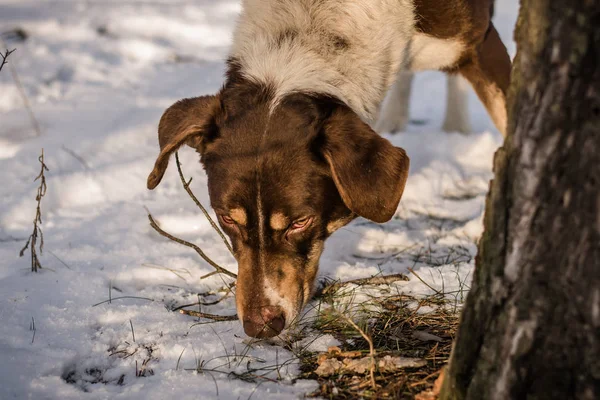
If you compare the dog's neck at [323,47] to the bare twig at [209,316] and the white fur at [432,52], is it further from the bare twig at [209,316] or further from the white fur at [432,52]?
the bare twig at [209,316]

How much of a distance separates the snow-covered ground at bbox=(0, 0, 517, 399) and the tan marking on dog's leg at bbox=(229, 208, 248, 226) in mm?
453

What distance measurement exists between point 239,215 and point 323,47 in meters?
0.98

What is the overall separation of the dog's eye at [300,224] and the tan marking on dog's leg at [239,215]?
0.22 m

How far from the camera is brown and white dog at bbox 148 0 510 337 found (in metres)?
2.64

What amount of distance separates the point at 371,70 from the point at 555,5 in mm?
1774

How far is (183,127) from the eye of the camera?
2855 mm

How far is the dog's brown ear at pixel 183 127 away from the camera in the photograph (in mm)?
2775

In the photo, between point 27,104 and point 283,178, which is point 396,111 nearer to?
point 283,178

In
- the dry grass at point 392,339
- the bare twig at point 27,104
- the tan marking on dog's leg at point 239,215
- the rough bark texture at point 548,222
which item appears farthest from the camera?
the bare twig at point 27,104

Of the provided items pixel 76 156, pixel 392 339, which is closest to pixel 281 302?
pixel 392 339

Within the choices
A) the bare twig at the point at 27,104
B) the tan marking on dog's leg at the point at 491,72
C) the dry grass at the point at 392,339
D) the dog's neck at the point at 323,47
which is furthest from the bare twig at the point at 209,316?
the bare twig at the point at 27,104

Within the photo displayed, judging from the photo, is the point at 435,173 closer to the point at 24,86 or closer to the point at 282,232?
the point at 282,232

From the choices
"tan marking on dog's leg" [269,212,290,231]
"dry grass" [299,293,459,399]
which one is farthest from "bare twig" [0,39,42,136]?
"dry grass" [299,293,459,399]

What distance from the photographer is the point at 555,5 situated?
1421 mm
